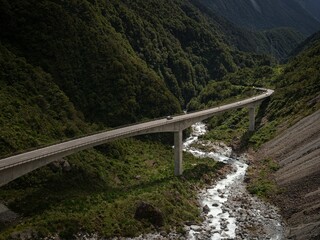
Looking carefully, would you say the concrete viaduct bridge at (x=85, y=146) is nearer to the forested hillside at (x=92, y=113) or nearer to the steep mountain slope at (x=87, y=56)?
the forested hillside at (x=92, y=113)

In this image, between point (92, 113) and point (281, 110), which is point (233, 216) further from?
point (281, 110)

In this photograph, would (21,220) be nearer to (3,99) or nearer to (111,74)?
(3,99)

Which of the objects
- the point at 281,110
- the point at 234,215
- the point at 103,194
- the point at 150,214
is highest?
the point at 281,110

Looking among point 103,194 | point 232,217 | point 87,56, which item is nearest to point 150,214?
point 103,194

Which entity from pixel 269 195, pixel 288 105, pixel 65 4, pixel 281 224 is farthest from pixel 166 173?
pixel 65 4

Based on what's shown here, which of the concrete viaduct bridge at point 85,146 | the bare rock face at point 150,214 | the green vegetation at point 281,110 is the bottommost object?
the bare rock face at point 150,214

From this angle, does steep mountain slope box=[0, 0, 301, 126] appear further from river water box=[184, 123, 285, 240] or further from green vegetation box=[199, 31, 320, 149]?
river water box=[184, 123, 285, 240]

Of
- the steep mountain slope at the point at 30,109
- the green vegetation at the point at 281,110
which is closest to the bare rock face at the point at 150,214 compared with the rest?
the steep mountain slope at the point at 30,109
